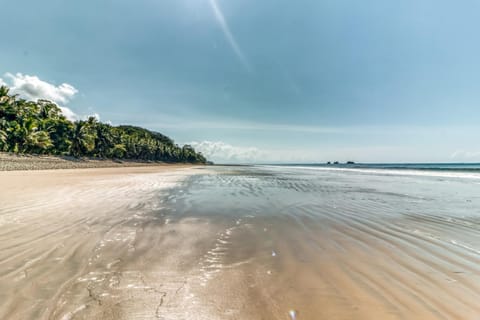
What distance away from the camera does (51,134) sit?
146 ft

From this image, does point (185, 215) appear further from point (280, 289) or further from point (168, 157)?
point (168, 157)

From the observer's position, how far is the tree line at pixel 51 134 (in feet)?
115

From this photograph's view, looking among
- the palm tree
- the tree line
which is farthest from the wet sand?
the palm tree

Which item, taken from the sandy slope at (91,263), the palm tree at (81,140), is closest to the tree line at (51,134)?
the palm tree at (81,140)

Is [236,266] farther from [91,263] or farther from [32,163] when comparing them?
[32,163]

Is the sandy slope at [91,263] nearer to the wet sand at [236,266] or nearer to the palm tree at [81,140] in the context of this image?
the wet sand at [236,266]

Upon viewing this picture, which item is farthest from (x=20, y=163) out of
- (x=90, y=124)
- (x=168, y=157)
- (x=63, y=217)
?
(x=168, y=157)

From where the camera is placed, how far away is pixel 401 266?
338 centimetres

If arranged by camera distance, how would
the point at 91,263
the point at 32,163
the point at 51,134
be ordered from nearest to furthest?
the point at 91,263 → the point at 32,163 → the point at 51,134

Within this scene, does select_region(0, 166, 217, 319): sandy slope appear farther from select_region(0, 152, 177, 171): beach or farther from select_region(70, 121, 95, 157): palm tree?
select_region(70, 121, 95, 157): palm tree

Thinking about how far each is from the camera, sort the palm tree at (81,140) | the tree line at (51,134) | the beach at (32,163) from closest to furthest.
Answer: the beach at (32,163) → the tree line at (51,134) → the palm tree at (81,140)

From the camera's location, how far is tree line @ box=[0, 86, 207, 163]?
35.1 meters

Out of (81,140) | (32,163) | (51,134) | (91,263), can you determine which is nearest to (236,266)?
(91,263)

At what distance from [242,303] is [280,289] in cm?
58
